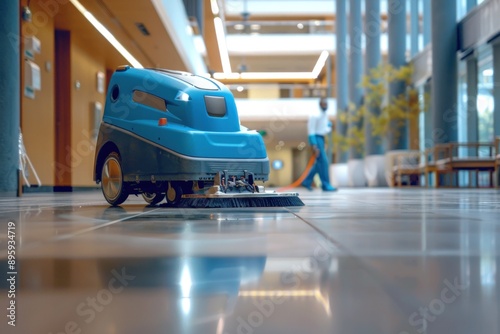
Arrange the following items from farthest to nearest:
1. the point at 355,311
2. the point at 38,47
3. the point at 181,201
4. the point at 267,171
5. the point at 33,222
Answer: the point at 38,47, the point at 267,171, the point at 181,201, the point at 33,222, the point at 355,311

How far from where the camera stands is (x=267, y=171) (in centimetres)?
540

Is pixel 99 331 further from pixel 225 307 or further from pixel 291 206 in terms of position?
pixel 291 206

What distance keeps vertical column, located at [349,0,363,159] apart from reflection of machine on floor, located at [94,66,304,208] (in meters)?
21.6

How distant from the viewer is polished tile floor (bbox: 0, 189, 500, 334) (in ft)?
3.41

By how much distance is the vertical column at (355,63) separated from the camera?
2684 cm

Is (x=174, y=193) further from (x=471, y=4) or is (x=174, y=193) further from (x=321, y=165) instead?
(x=471, y=4)

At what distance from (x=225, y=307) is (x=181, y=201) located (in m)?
3.87

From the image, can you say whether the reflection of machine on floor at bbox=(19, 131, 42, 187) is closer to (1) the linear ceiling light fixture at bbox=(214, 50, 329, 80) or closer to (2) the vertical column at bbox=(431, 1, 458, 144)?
(2) the vertical column at bbox=(431, 1, 458, 144)

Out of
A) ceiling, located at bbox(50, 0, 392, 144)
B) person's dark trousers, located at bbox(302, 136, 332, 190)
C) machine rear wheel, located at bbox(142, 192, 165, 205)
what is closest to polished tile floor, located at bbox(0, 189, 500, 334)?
machine rear wheel, located at bbox(142, 192, 165, 205)

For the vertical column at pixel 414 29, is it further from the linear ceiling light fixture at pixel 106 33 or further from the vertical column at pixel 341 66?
the linear ceiling light fixture at pixel 106 33

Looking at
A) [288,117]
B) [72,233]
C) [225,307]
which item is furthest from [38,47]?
[288,117]

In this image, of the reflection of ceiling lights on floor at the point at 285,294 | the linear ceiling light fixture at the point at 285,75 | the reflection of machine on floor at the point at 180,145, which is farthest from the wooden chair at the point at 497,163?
the linear ceiling light fixture at the point at 285,75

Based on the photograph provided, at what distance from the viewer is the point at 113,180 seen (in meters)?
5.36

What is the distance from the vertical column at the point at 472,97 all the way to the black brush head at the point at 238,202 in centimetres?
1256
